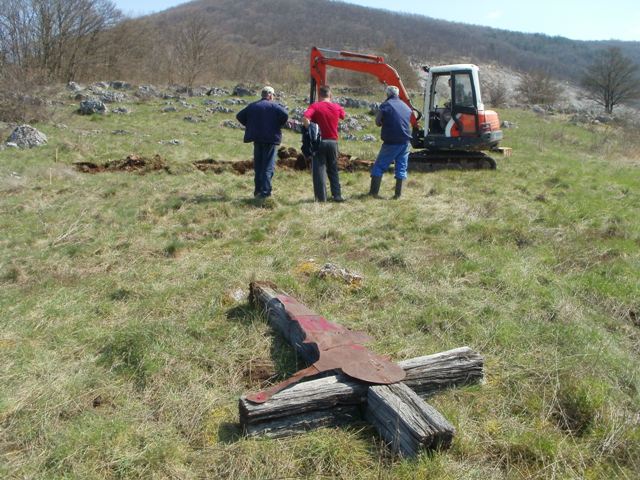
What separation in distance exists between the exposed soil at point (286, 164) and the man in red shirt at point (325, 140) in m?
2.34

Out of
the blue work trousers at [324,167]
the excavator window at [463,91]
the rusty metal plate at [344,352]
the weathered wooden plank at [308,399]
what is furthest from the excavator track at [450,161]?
the weathered wooden plank at [308,399]

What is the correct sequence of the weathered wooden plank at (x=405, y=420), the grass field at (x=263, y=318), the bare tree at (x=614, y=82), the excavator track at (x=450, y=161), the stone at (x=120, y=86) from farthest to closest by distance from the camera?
the bare tree at (x=614, y=82) < the stone at (x=120, y=86) < the excavator track at (x=450, y=161) < the grass field at (x=263, y=318) < the weathered wooden plank at (x=405, y=420)

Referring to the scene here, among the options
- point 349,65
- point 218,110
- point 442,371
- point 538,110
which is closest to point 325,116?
point 349,65

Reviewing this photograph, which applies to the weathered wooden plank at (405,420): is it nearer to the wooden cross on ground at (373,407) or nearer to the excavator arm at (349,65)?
the wooden cross on ground at (373,407)

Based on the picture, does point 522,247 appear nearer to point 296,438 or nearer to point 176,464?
point 296,438

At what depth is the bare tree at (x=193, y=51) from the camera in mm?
28281

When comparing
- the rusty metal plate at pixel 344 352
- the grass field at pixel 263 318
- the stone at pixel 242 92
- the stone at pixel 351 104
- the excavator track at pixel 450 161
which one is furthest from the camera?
the stone at pixel 242 92

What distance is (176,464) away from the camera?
111 inches

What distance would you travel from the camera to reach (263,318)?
4.43 m

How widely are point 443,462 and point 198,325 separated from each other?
7.69 feet

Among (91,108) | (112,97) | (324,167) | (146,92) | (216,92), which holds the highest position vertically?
(216,92)

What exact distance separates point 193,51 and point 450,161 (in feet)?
65.8

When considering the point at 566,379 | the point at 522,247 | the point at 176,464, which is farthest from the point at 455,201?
the point at 176,464

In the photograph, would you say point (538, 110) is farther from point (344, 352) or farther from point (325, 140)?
point (344, 352)
